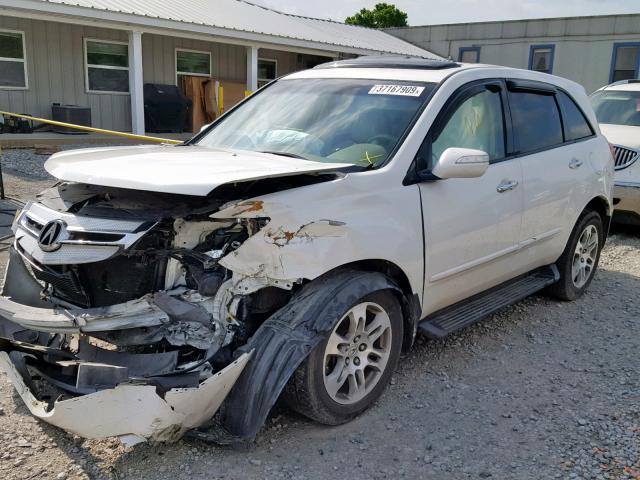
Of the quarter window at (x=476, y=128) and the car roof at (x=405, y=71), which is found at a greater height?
the car roof at (x=405, y=71)

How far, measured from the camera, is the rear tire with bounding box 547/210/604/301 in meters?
5.23

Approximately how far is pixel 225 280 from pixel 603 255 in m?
5.61

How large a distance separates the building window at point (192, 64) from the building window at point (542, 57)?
12227 mm

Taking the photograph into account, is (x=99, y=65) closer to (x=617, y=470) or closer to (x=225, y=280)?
(x=225, y=280)

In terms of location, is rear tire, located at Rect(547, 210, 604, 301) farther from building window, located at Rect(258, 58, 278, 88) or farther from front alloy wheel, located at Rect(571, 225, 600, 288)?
building window, located at Rect(258, 58, 278, 88)

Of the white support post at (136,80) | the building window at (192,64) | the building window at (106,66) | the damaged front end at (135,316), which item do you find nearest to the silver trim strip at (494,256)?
the damaged front end at (135,316)

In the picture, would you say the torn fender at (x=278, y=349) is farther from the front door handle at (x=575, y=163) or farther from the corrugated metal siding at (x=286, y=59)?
the corrugated metal siding at (x=286, y=59)

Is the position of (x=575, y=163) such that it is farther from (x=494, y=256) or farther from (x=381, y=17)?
(x=381, y=17)

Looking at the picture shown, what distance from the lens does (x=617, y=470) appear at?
9.84ft

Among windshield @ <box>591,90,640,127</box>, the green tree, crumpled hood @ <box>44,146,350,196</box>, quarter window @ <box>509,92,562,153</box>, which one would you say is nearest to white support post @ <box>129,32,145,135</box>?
windshield @ <box>591,90,640,127</box>

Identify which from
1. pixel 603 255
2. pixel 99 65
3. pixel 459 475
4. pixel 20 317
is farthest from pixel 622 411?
pixel 99 65

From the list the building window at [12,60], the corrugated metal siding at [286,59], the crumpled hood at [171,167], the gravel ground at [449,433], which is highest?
the corrugated metal siding at [286,59]

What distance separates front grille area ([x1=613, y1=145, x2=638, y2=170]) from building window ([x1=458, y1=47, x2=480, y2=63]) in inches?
687

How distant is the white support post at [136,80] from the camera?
14.2 meters
